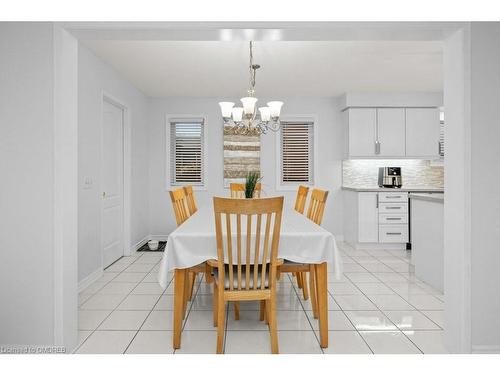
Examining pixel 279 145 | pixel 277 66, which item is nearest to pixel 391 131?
pixel 279 145

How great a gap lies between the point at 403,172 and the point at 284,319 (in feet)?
13.6

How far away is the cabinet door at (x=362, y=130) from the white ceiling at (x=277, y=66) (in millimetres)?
397

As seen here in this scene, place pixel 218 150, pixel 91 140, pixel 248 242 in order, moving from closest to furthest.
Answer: pixel 248 242, pixel 91 140, pixel 218 150

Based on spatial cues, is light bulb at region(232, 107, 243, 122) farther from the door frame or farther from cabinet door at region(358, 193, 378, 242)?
cabinet door at region(358, 193, 378, 242)

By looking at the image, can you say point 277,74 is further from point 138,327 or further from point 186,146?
point 138,327

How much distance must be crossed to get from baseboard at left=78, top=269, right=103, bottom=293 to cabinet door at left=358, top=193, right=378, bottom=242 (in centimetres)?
368

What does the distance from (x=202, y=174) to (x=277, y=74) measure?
2.20 m

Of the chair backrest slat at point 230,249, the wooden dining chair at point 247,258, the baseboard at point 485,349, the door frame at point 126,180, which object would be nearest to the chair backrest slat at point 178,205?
the wooden dining chair at point 247,258

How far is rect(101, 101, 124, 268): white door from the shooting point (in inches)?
166

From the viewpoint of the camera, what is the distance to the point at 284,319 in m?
2.68

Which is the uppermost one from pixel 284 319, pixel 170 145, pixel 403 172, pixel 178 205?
pixel 170 145

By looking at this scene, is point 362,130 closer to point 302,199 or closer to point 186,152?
point 302,199

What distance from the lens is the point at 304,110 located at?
5.82 m

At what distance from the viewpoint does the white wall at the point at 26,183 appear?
207cm
